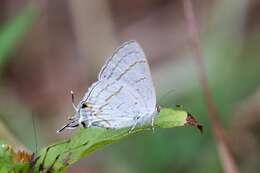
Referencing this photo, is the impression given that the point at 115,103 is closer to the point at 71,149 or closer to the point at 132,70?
the point at 132,70

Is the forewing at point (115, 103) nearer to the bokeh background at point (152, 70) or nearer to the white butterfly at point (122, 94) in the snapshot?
the white butterfly at point (122, 94)

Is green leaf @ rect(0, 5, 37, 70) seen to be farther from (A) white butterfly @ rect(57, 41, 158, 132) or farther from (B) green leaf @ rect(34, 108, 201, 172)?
(B) green leaf @ rect(34, 108, 201, 172)

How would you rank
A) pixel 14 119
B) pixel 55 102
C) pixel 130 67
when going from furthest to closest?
pixel 55 102 < pixel 14 119 < pixel 130 67

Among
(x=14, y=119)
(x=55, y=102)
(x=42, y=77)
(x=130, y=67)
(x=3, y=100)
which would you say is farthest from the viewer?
(x=42, y=77)

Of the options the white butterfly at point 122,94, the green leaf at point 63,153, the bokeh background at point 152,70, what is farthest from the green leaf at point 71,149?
the bokeh background at point 152,70

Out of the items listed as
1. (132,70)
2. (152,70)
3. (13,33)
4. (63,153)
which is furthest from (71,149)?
Result: (152,70)

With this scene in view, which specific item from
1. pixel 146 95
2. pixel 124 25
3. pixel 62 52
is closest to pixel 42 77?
pixel 62 52

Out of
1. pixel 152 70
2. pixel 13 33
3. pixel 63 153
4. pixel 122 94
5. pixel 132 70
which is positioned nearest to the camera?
pixel 63 153

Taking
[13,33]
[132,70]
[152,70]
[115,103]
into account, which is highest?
[13,33]

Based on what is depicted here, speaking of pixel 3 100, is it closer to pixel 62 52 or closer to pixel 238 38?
pixel 62 52
